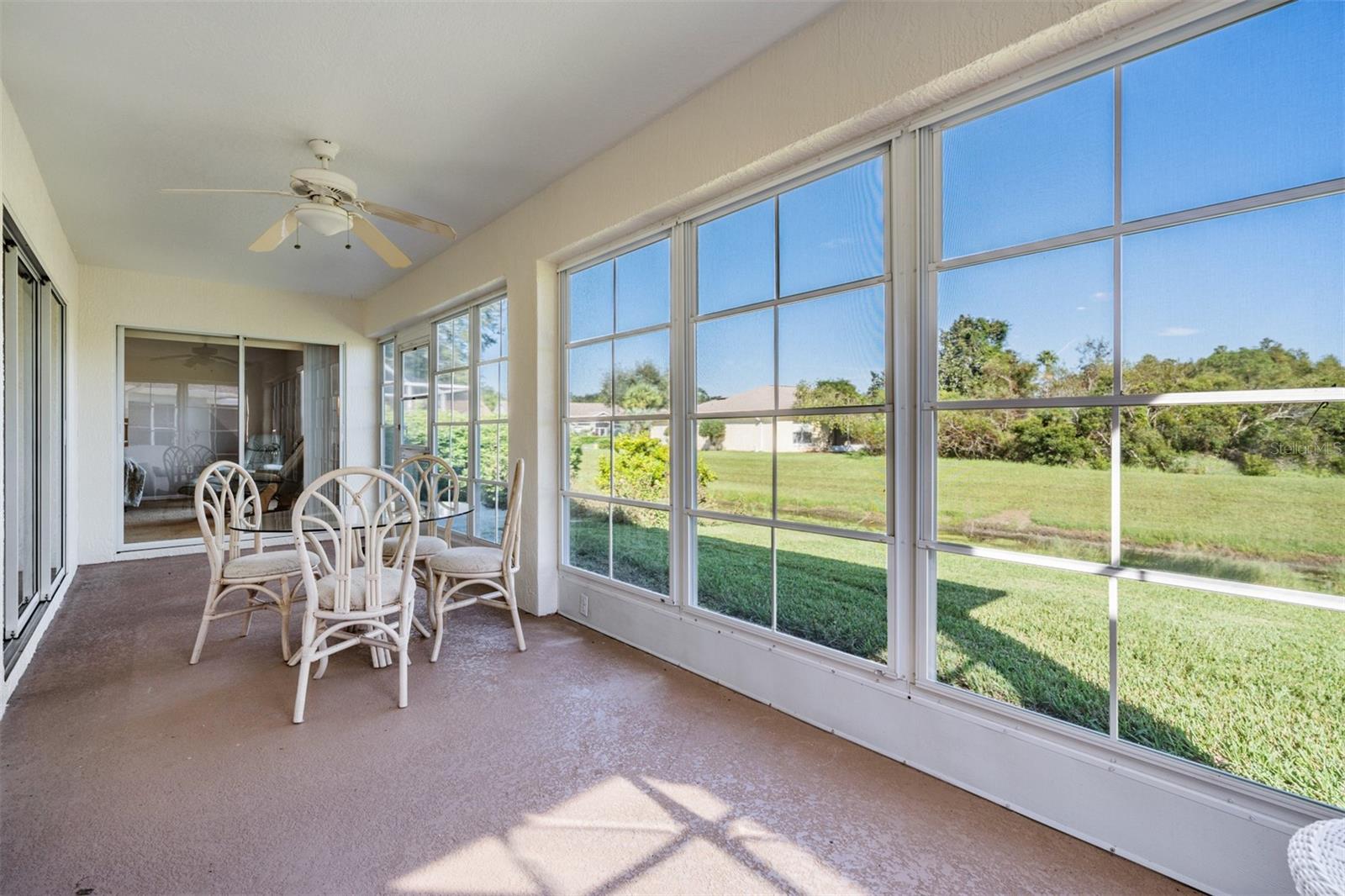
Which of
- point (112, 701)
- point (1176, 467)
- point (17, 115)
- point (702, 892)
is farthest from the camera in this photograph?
point (17, 115)

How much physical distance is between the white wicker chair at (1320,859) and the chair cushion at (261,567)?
3407mm

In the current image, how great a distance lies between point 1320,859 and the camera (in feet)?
3.37

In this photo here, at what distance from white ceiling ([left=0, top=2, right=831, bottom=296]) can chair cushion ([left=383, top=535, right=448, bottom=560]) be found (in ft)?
7.08

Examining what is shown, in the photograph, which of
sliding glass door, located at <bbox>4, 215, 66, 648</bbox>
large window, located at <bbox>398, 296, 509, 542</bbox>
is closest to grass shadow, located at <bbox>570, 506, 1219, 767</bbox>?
large window, located at <bbox>398, 296, 509, 542</bbox>

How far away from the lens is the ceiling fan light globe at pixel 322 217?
273cm

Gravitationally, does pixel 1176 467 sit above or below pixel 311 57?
below

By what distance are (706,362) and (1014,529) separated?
4.95ft

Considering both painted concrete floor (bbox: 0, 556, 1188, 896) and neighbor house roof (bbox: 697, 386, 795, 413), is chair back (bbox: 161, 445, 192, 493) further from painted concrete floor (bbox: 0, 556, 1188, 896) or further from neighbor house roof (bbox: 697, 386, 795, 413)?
neighbor house roof (bbox: 697, 386, 795, 413)

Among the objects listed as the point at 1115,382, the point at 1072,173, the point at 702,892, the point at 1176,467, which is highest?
the point at 1072,173

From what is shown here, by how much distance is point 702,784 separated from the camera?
1941mm

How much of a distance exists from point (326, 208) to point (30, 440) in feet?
8.43

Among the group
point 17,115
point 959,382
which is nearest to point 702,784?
point 959,382

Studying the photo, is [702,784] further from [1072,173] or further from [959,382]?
[1072,173]

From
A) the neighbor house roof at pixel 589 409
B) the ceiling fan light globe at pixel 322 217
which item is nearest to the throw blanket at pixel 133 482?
the ceiling fan light globe at pixel 322 217
